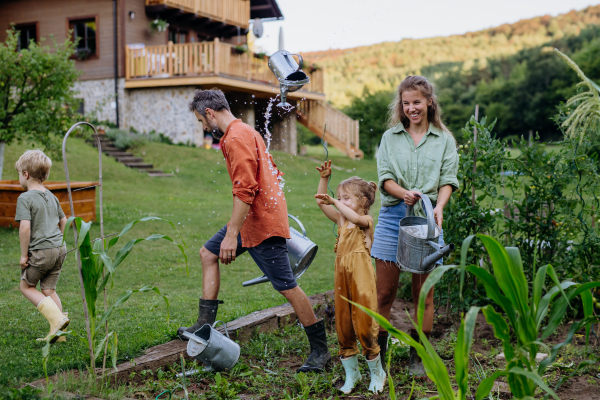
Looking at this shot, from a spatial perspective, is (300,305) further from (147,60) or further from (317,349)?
(147,60)

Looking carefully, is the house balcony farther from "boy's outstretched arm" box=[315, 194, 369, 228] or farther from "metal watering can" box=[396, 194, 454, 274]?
"metal watering can" box=[396, 194, 454, 274]

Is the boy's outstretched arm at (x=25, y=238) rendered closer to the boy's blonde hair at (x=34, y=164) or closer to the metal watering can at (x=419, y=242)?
the boy's blonde hair at (x=34, y=164)

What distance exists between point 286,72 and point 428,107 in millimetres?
943

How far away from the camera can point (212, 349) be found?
2846mm

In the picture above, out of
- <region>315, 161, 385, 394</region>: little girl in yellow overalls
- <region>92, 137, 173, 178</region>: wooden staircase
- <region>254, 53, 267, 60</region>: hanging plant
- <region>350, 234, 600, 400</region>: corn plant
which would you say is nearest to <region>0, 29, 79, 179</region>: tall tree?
<region>92, 137, 173, 178</region>: wooden staircase

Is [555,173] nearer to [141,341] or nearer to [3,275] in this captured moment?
[141,341]

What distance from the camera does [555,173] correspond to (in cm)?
370

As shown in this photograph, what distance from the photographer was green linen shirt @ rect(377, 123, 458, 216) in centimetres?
295

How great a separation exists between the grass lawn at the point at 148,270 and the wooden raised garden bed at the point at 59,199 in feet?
0.66

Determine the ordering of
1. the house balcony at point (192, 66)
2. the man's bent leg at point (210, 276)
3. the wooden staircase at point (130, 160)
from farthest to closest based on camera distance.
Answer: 1. the house balcony at point (192, 66)
2. the wooden staircase at point (130, 160)
3. the man's bent leg at point (210, 276)

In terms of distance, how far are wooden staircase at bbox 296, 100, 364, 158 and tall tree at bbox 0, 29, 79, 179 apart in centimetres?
1233

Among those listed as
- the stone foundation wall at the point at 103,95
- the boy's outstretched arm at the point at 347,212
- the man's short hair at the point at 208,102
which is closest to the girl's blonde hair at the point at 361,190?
the boy's outstretched arm at the point at 347,212

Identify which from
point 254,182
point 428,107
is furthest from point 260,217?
point 428,107

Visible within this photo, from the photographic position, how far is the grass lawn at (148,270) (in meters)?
3.20
